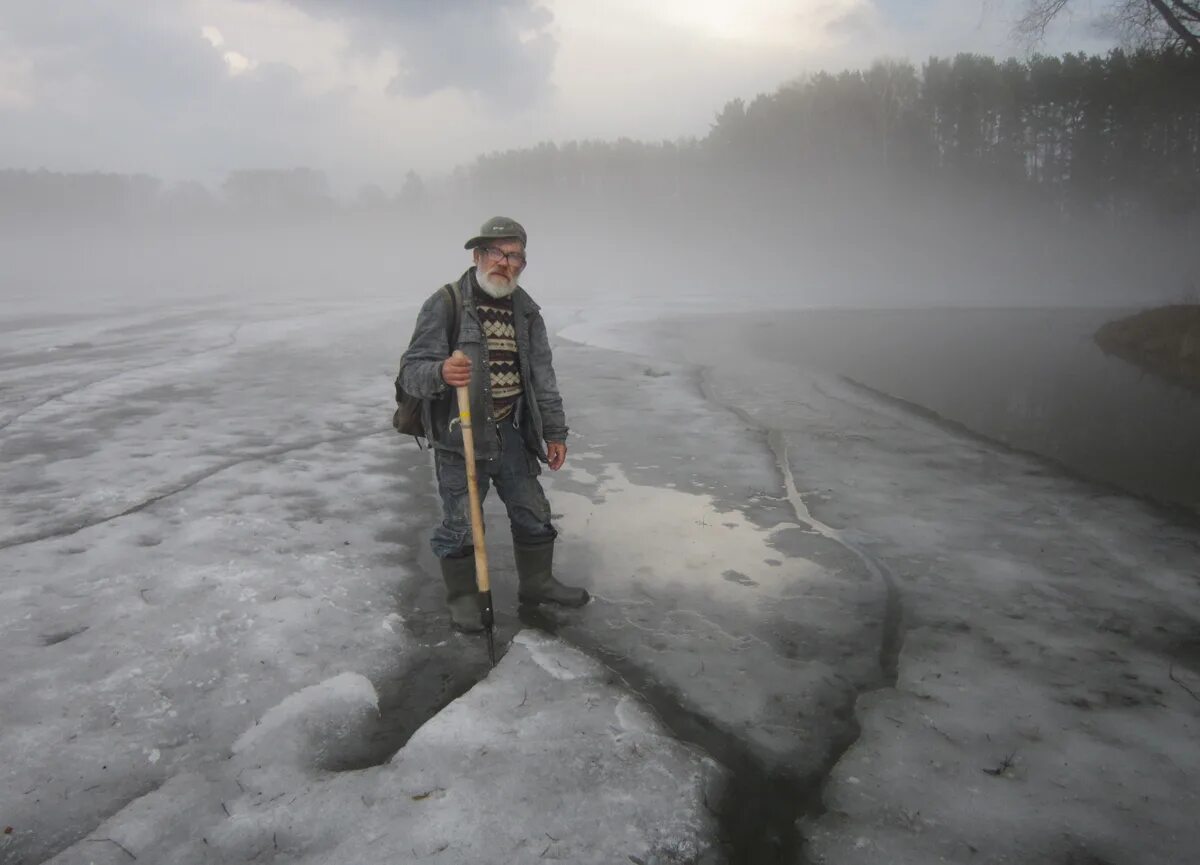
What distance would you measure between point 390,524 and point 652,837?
3.42m

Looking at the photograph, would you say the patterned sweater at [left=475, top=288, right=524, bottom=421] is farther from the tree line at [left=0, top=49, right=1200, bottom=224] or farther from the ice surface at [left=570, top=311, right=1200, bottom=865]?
the tree line at [left=0, top=49, right=1200, bottom=224]

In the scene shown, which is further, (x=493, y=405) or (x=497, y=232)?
(x=493, y=405)

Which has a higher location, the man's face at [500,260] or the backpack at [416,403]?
the man's face at [500,260]

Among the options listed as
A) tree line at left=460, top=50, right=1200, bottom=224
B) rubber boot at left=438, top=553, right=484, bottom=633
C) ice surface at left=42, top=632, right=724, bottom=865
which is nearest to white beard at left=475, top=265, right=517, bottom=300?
rubber boot at left=438, top=553, right=484, bottom=633

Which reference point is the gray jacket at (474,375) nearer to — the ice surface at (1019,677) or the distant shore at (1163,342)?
the ice surface at (1019,677)

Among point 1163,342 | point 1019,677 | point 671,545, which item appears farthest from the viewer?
point 1163,342

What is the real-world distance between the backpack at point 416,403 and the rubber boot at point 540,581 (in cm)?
92

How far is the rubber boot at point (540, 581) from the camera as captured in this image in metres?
3.89

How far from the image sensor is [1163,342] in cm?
1481

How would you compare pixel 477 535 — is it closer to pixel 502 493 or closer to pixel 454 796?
pixel 502 493

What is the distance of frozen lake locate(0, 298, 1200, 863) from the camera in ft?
7.62

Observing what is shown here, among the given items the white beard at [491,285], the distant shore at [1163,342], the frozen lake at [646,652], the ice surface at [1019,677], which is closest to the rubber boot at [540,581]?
the frozen lake at [646,652]

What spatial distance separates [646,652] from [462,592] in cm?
108

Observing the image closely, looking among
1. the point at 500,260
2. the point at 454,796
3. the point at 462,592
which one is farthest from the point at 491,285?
the point at 454,796
